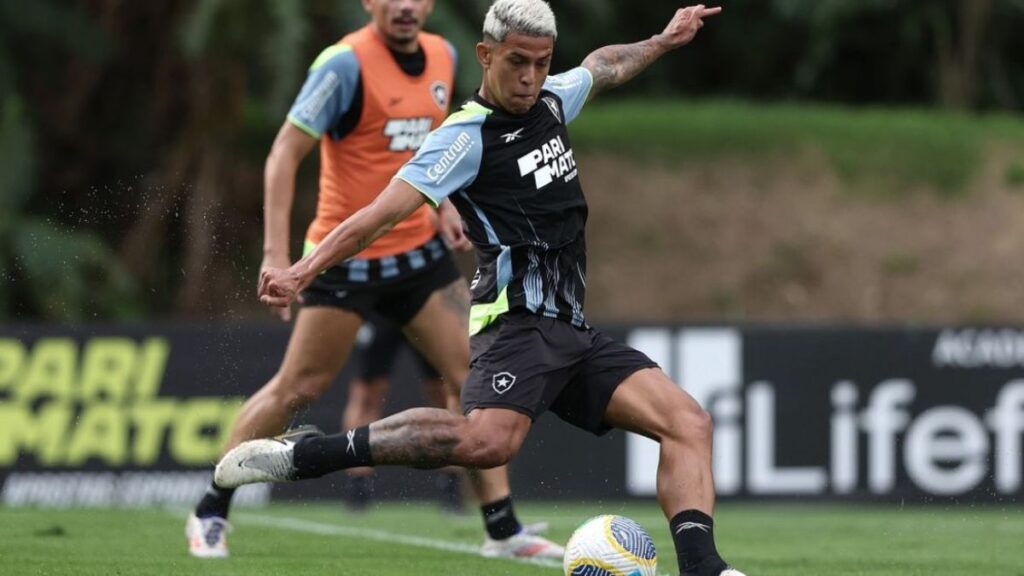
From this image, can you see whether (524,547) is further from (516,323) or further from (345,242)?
(345,242)

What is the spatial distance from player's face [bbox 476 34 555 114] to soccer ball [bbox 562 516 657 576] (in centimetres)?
160

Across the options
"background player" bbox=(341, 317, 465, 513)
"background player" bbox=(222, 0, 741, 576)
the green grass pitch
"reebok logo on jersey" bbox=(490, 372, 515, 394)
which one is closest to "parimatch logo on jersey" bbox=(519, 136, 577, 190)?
"background player" bbox=(222, 0, 741, 576)

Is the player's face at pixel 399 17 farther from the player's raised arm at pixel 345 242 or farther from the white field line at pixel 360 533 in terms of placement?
the white field line at pixel 360 533

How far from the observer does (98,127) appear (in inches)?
834

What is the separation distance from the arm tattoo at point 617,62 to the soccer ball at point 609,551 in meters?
1.92

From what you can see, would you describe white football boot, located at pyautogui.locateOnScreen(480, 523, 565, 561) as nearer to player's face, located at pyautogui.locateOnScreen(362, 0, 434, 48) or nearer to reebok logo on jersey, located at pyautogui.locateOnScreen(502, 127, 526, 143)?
reebok logo on jersey, located at pyautogui.locateOnScreen(502, 127, 526, 143)

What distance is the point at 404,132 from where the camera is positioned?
8367 mm

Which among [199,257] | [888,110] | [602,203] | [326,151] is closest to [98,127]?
[199,257]

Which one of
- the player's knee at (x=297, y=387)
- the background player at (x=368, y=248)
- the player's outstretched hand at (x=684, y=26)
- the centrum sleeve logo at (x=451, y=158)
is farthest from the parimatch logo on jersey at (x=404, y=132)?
the centrum sleeve logo at (x=451, y=158)

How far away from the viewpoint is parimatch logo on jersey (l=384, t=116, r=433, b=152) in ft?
27.4

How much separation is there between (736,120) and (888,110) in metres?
2.45

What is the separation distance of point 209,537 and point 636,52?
2908mm

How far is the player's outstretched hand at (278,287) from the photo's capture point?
6.26 meters

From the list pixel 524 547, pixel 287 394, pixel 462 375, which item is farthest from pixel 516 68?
pixel 524 547
